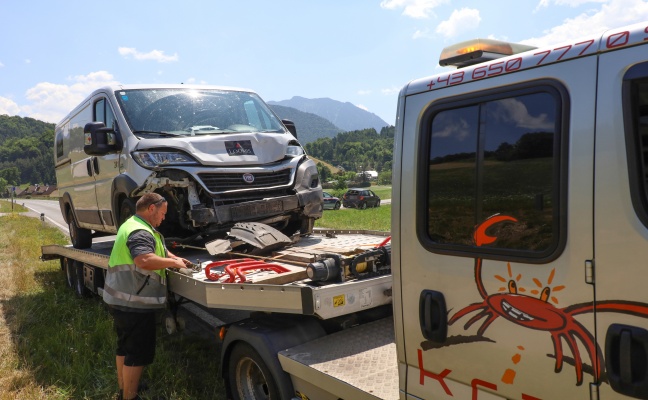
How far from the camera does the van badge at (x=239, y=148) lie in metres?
5.36

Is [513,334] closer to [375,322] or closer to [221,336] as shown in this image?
[375,322]

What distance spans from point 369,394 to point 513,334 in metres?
0.91

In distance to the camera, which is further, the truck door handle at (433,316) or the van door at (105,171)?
the van door at (105,171)

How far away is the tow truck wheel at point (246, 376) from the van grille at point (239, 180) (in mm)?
1887

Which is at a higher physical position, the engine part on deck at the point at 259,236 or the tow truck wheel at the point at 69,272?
the engine part on deck at the point at 259,236

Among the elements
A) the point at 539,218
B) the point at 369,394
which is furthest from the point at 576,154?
the point at 369,394

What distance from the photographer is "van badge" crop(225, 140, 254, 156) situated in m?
5.36

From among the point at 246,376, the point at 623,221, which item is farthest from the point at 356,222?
the point at 623,221

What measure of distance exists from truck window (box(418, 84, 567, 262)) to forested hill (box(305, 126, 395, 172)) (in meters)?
145

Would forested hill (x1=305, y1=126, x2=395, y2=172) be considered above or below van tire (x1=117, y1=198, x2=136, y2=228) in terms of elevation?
above

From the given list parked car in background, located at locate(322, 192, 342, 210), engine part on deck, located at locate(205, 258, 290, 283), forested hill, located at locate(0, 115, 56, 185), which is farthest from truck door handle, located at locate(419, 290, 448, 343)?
forested hill, located at locate(0, 115, 56, 185)

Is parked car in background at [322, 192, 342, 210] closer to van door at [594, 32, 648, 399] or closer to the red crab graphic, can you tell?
the red crab graphic

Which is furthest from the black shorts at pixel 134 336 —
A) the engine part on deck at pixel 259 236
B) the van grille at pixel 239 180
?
the van grille at pixel 239 180

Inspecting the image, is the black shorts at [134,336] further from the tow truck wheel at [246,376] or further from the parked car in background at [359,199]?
the parked car in background at [359,199]
